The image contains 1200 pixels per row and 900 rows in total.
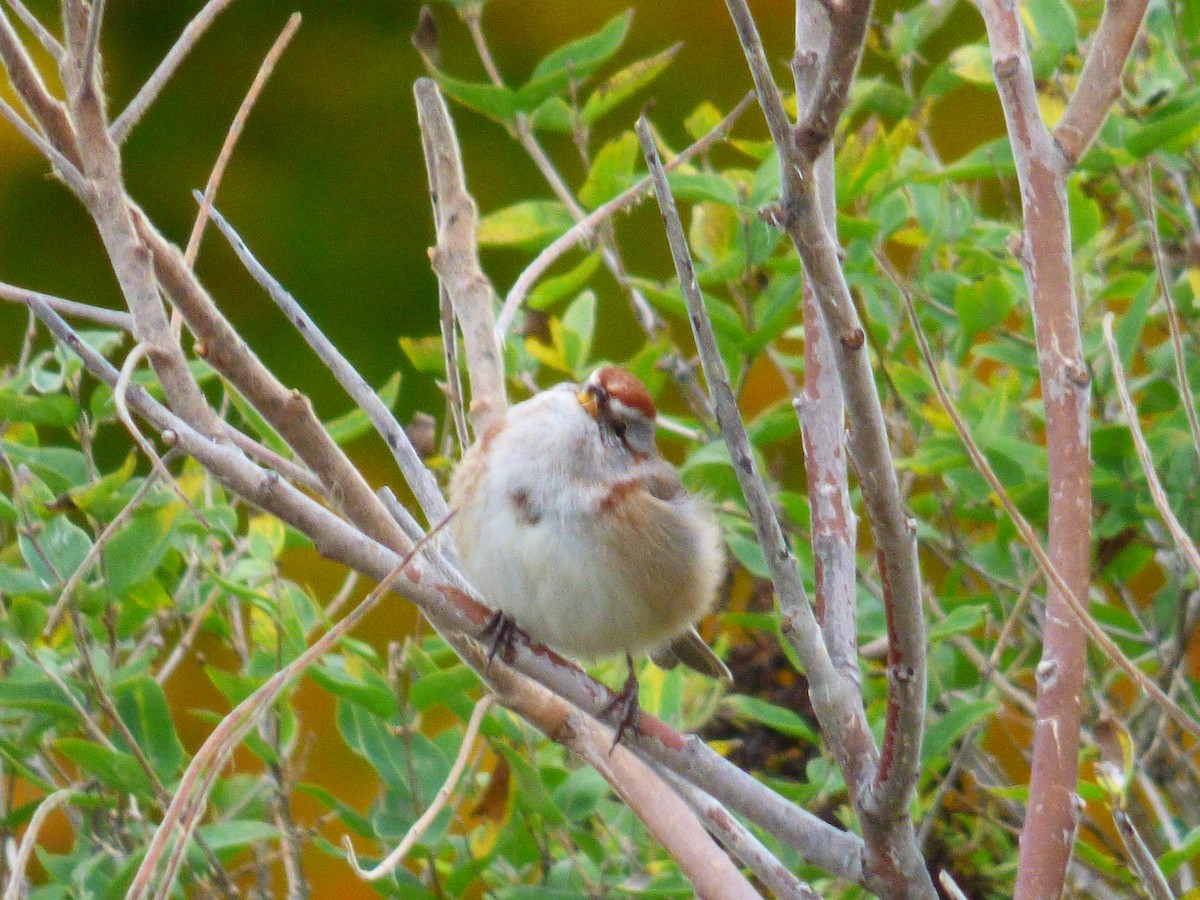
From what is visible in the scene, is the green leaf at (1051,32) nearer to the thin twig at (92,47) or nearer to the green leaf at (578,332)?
the green leaf at (578,332)

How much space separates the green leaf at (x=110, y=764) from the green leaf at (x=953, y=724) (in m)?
1.02

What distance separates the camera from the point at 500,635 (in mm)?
1894

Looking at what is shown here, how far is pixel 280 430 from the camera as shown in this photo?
1.42 m

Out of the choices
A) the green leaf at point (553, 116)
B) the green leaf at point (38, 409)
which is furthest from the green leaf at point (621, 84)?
the green leaf at point (38, 409)

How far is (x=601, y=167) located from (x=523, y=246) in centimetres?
25

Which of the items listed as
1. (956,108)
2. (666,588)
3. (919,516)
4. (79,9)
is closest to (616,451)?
(666,588)

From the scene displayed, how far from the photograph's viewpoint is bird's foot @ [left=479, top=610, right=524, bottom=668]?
1.65m

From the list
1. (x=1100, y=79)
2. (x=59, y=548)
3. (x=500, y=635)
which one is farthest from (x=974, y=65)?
(x=59, y=548)

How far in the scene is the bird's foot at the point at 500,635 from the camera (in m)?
1.65

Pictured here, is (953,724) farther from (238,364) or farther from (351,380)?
(238,364)

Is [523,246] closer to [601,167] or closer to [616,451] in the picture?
[601,167]

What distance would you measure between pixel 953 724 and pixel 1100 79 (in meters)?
0.85

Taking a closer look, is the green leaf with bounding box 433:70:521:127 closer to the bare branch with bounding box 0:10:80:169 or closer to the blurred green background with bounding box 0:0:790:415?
the bare branch with bounding box 0:10:80:169

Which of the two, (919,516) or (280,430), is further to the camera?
(919,516)
